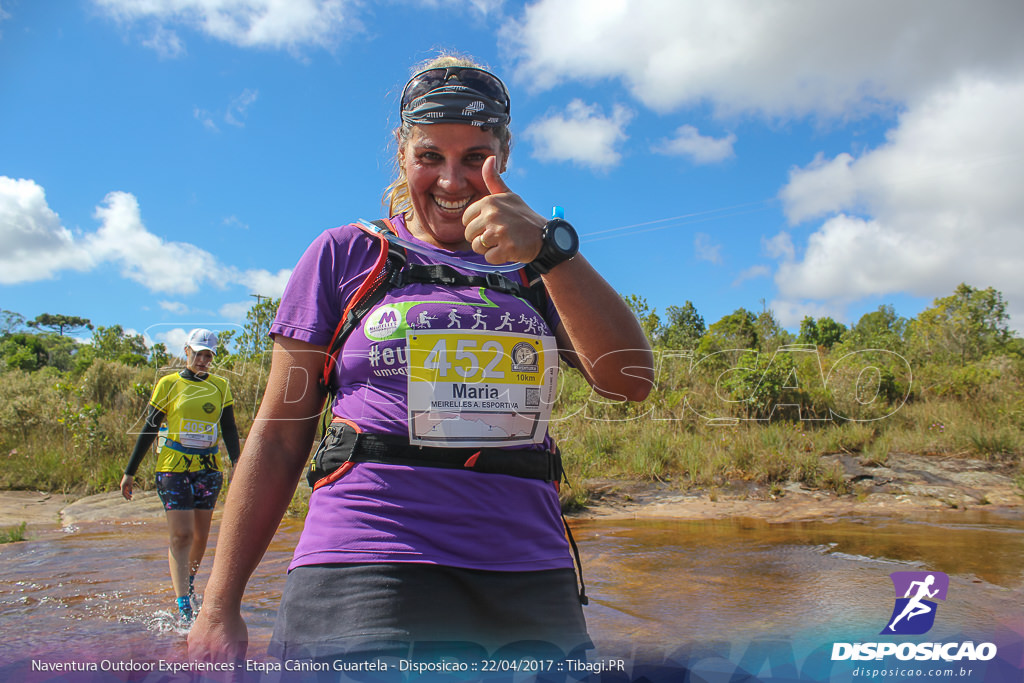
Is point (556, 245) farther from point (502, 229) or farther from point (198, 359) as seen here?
point (198, 359)

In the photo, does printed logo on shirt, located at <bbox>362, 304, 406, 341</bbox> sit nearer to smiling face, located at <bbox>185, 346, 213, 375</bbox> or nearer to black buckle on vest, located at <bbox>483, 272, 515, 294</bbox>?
black buckle on vest, located at <bbox>483, 272, 515, 294</bbox>

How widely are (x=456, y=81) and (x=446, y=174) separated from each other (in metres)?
0.29

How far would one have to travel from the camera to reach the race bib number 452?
4.91ft

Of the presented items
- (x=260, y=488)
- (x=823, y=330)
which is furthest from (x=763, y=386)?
(x=823, y=330)

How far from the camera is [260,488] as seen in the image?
5.11ft

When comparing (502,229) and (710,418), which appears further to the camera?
(710,418)

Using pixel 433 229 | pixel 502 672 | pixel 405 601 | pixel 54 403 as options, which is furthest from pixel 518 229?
pixel 54 403

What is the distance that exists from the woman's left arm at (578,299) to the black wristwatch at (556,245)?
0.02 meters

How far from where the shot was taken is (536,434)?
1614 millimetres

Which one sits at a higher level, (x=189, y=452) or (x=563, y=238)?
(x=563, y=238)

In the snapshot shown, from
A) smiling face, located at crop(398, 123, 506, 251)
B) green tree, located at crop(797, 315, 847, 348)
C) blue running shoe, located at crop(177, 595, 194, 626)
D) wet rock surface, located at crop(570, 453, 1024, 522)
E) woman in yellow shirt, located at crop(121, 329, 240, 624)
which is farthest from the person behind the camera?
green tree, located at crop(797, 315, 847, 348)

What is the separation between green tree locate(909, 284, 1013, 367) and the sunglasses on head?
1914cm

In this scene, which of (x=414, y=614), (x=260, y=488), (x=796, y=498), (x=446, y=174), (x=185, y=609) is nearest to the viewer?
(x=414, y=614)

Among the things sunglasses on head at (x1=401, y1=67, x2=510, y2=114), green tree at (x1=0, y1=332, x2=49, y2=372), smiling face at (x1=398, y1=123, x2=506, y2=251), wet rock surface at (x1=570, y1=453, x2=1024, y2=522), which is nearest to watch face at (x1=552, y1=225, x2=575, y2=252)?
smiling face at (x1=398, y1=123, x2=506, y2=251)
